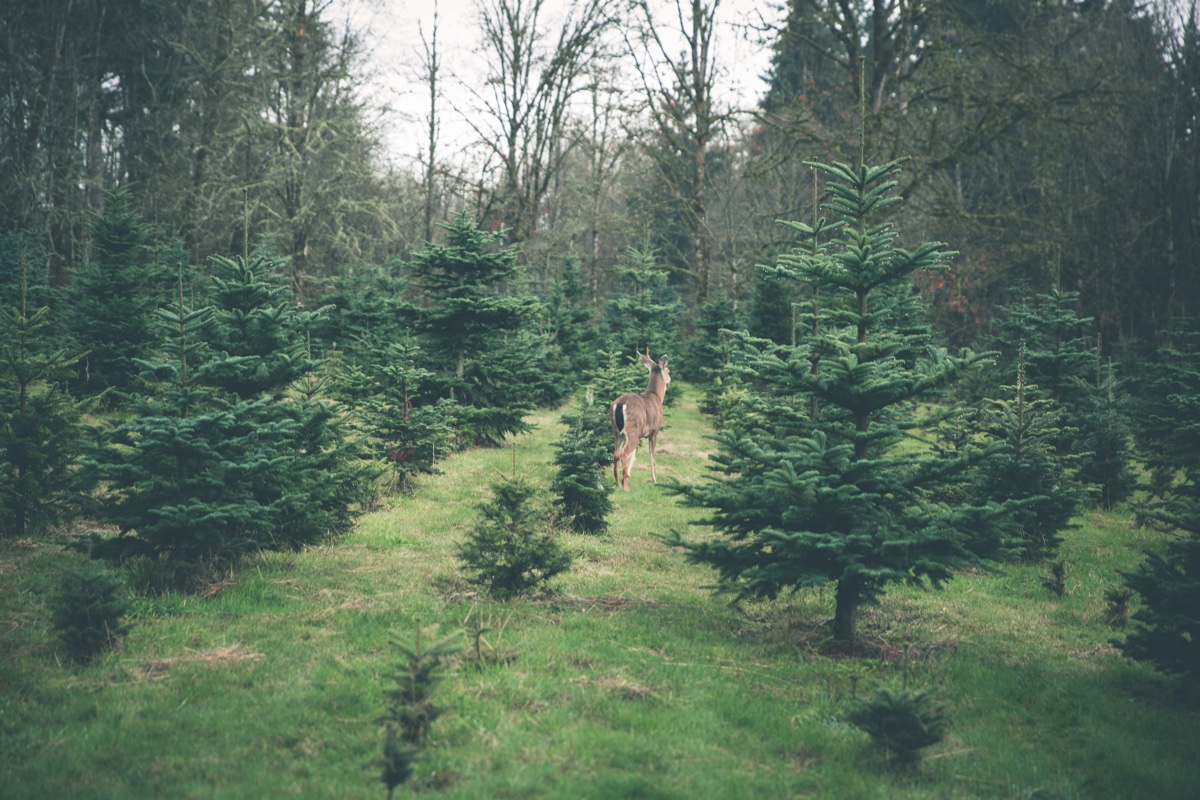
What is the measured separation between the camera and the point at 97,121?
29.5 meters

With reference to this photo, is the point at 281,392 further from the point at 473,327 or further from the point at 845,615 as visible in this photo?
the point at 473,327

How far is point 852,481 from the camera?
21.4ft

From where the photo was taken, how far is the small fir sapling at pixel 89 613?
5750 millimetres

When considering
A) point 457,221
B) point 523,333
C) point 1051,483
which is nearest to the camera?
point 1051,483

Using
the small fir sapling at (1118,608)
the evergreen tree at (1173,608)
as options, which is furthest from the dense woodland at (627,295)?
the small fir sapling at (1118,608)

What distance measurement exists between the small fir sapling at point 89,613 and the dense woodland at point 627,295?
1.02 meters

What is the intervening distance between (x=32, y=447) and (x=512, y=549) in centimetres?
513

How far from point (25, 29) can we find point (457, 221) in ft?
68.2

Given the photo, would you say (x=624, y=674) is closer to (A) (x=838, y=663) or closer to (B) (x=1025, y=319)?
(A) (x=838, y=663)

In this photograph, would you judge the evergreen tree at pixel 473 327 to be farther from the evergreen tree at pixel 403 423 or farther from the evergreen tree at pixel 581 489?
the evergreen tree at pixel 581 489

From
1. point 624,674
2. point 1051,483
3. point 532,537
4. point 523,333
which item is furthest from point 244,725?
point 523,333

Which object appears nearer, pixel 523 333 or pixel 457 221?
pixel 457 221

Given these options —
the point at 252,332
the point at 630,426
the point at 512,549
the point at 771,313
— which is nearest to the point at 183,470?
the point at 252,332

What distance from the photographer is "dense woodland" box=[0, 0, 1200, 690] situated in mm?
6723
